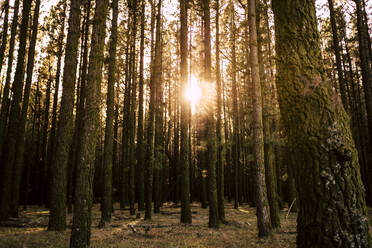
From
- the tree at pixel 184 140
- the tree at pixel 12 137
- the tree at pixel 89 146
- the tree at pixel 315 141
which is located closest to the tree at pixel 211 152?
the tree at pixel 184 140

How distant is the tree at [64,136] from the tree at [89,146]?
291 centimetres

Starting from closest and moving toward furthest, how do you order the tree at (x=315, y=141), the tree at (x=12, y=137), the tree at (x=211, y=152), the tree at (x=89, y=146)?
the tree at (x=315, y=141) < the tree at (x=89, y=146) < the tree at (x=12, y=137) < the tree at (x=211, y=152)

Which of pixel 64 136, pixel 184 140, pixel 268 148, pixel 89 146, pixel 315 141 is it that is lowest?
pixel 315 141

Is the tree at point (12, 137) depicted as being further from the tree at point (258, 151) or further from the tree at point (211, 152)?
the tree at point (258, 151)

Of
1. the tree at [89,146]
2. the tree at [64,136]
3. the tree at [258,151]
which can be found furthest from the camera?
the tree at [64,136]

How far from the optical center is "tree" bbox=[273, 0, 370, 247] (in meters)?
2.16

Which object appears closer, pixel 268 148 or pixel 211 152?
pixel 211 152

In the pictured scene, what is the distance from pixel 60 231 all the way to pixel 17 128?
19.8ft

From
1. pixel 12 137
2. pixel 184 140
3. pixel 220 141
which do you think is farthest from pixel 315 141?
pixel 12 137

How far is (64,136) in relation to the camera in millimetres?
8344

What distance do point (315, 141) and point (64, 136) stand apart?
8226 mm

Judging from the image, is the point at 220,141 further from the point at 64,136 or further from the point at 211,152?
the point at 64,136

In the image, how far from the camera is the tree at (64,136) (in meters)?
8.00

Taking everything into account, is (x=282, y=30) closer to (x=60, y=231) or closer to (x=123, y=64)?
(x=60, y=231)
